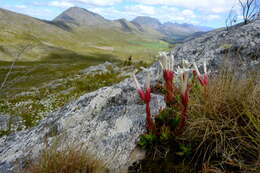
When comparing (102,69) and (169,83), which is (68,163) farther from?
(102,69)

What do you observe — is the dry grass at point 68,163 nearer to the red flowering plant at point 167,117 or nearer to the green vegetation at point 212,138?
the green vegetation at point 212,138

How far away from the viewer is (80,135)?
416cm

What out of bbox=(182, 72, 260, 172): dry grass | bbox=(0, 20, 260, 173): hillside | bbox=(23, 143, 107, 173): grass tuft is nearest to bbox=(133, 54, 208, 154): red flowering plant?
bbox=(0, 20, 260, 173): hillside

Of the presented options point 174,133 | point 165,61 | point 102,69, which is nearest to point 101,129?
point 174,133

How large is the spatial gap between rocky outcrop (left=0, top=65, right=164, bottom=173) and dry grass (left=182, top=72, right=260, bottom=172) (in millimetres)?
983

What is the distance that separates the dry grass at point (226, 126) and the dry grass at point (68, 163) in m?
1.39

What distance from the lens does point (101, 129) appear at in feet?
14.2

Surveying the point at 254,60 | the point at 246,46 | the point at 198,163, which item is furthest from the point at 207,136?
the point at 246,46

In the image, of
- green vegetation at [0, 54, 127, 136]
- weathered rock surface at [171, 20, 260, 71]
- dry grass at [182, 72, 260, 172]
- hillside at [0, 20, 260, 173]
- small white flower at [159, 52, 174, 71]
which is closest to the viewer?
dry grass at [182, 72, 260, 172]

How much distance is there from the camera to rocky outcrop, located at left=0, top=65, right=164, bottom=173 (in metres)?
3.65

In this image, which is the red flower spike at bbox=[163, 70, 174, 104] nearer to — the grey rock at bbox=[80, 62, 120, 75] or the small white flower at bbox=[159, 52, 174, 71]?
the small white flower at bbox=[159, 52, 174, 71]

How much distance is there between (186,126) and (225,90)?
863mm

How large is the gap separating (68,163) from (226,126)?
2266mm

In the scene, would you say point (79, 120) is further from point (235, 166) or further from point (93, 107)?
point (235, 166)
